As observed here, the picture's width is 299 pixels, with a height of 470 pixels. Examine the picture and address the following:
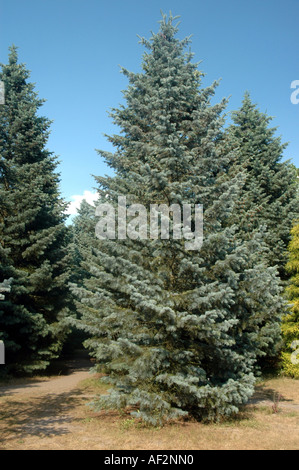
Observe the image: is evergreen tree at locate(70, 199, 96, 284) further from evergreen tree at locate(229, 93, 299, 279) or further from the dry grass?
evergreen tree at locate(229, 93, 299, 279)

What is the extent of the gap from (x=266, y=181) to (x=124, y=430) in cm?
1365

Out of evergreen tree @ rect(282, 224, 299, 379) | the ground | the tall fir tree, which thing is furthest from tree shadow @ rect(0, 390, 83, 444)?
evergreen tree @ rect(282, 224, 299, 379)

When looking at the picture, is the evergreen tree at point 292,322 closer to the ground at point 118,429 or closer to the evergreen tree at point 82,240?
the ground at point 118,429

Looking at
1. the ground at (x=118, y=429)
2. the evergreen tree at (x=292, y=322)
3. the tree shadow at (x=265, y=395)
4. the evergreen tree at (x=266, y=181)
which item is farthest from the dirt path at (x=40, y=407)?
the evergreen tree at (x=266, y=181)

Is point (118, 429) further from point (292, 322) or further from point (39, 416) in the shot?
point (292, 322)

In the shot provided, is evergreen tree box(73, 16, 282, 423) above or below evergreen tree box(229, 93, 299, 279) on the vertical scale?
below

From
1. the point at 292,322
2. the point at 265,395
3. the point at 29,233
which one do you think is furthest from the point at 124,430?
the point at 29,233

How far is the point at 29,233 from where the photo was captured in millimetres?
15281

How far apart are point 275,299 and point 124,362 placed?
157 inches

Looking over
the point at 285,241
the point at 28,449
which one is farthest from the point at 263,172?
the point at 28,449

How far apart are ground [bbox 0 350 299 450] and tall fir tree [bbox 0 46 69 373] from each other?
2886 mm

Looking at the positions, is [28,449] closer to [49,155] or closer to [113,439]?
[113,439]

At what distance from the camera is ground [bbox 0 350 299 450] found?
20.8ft

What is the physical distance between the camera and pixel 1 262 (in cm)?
1312
